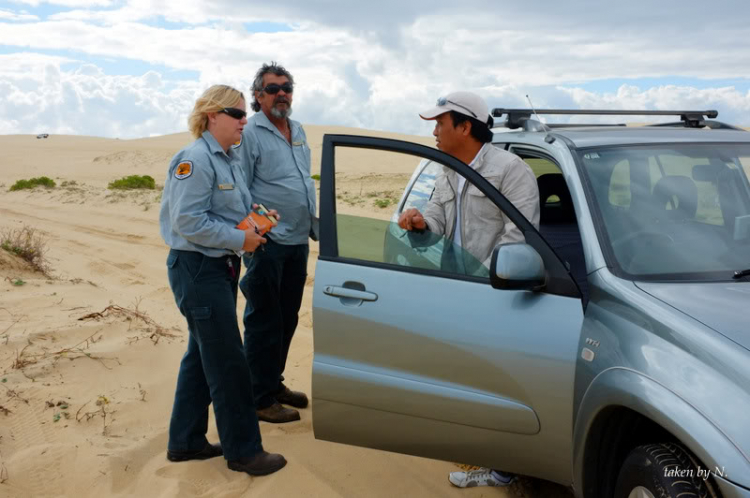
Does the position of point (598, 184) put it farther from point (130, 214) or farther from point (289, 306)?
point (130, 214)

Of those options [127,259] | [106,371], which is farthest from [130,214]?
[106,371]

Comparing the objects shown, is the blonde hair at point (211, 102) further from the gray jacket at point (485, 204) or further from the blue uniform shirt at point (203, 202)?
the gray jacket at point (485, 204)

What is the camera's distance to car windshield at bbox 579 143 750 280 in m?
2.91

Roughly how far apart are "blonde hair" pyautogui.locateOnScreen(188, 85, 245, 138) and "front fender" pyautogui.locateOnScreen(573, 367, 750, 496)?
2.31 meters

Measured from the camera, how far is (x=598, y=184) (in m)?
3.24

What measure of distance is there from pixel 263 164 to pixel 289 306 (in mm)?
970

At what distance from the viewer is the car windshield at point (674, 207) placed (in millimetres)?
2908

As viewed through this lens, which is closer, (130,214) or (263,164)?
(263,164)

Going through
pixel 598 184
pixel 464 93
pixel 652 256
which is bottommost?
pixel 652 256

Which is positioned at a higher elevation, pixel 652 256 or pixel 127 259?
pixel 652 256

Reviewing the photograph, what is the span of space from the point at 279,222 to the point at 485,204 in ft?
5.10

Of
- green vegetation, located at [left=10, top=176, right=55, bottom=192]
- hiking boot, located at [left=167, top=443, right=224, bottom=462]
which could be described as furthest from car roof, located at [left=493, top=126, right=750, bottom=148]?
green vegetation, located at [left=10, top=176, right=55, bottom=192]

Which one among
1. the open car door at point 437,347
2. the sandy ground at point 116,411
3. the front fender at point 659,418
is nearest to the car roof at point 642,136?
the open car door at point 437,347

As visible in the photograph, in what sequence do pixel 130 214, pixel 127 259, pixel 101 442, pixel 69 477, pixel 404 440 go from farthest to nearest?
pixel 130 214
pixel 127 259
pixel 101 442
pixel 69 477
pixel 404 440
